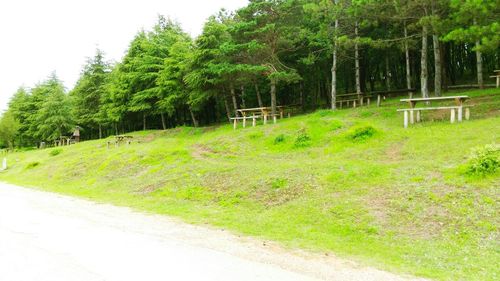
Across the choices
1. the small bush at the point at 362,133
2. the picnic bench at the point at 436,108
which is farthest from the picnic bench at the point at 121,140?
the picnic bench at the point at 436,108

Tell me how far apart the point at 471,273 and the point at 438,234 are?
1.73 m

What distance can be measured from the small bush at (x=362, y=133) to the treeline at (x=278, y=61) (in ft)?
15.8

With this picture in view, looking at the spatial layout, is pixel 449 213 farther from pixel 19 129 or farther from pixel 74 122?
pixel 19 129

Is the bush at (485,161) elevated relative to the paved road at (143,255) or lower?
elevated

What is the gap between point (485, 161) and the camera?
30.5ft

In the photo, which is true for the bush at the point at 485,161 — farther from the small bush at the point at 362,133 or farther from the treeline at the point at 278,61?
the treeline at the point at 278,61

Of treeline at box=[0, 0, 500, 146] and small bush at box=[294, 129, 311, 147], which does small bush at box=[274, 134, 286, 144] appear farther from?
treeline at box=[0, 0, 500, 146]

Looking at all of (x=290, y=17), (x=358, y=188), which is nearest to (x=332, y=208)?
(x=358, y=188)

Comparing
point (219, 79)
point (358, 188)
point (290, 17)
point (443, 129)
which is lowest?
point (358, 188)

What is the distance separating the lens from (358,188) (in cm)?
1017

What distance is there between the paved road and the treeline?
12.3 metres

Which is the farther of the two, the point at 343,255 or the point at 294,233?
the point at 294,233

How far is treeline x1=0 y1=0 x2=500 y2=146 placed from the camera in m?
19.6

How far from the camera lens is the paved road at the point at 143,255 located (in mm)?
5742
